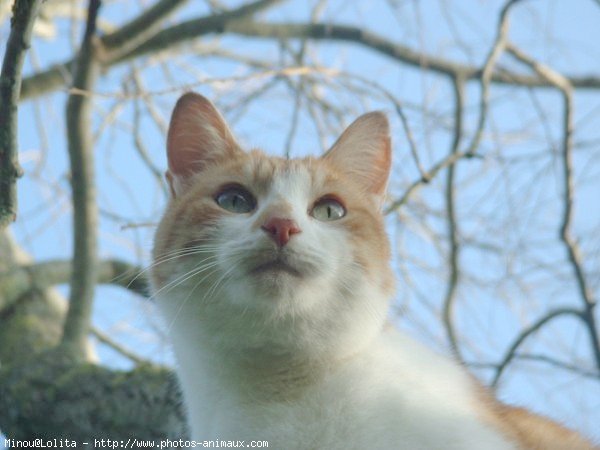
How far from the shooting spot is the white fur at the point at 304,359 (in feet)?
7.84

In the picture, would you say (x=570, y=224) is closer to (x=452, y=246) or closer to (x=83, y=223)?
(x=452, y=246)

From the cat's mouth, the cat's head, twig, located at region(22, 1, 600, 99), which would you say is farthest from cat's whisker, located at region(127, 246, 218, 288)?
twig, located at region(22, 1, 600, 99)

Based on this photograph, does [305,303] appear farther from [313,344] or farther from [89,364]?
[89,364]

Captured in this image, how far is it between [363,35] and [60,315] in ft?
7.50

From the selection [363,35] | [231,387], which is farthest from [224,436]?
[363,35]

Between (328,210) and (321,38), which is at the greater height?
(321,38)

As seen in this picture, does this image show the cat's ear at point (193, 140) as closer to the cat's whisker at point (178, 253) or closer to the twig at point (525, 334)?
the cat's whisker at point (178, 253)

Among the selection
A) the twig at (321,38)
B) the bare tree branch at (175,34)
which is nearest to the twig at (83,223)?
the bare tree branch at (175,34)

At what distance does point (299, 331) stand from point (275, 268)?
220mm

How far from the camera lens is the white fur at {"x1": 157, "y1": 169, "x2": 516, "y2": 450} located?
7.84 ft

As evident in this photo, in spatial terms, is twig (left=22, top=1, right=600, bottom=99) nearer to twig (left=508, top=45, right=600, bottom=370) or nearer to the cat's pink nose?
twig (left=508, top=45, right=600, bottom=370)

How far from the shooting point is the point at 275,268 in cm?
243

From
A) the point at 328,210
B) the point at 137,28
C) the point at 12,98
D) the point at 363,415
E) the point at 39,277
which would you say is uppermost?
the point at 137,28

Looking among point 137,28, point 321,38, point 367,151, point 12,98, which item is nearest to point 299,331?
point 367,151
